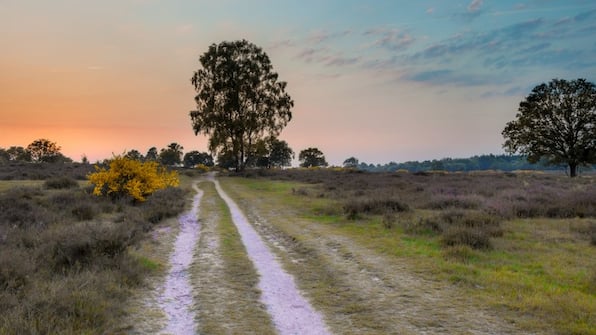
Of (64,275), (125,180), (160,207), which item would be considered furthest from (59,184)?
(64,275)

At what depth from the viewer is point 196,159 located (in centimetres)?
16725

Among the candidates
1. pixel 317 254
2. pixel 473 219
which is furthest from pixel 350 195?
pixel 317 254

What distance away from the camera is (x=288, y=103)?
58188mm

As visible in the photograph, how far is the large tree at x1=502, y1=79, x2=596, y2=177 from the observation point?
4828cm

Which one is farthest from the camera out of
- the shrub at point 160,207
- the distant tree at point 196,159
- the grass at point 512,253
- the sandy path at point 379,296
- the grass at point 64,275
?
the distant tree at point 196,159

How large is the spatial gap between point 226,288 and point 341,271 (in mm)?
2778

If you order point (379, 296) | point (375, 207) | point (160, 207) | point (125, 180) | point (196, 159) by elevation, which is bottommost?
point (379, 296)

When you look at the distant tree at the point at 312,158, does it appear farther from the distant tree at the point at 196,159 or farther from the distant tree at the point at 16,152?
the distant tree at the point at 16,152

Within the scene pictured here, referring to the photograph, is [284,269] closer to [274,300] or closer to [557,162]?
[274,300]

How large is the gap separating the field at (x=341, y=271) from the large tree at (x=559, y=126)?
3881 cm

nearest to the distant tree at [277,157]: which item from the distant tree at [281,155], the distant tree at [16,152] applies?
the distant tree at [281,155]

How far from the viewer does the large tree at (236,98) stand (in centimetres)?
5478

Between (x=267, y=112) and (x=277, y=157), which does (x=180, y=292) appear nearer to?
(x=267, y=112)

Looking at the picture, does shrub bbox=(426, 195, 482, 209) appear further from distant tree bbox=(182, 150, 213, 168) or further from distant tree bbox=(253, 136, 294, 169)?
distant tree bbox=(182, 150, 213, 168)
